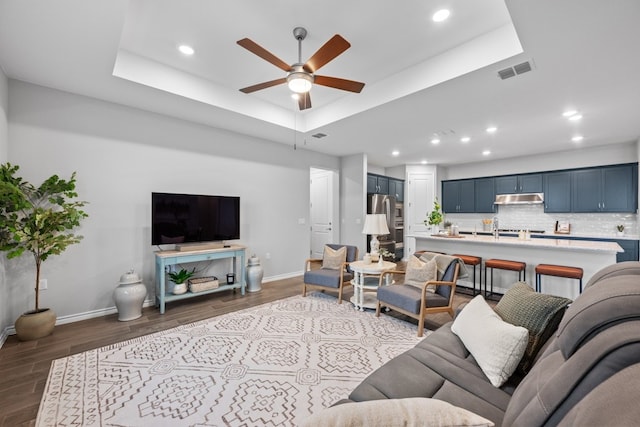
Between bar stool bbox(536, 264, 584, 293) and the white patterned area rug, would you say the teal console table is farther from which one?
bar stool bbox(536, 264, 584, 293)

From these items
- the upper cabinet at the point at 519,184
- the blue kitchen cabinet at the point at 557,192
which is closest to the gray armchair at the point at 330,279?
the upper cabinet at the point at 519,184

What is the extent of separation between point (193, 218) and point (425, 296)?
3302mm

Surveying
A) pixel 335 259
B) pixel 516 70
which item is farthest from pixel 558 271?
pixel 335 259

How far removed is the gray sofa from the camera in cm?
60

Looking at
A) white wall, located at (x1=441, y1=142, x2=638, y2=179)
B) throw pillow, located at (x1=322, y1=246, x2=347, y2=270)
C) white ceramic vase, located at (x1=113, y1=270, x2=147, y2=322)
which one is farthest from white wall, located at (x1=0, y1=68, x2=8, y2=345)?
white wall, located at (x1=441, y1=142, x2=638, y2=179)

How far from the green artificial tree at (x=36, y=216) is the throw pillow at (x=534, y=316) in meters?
4.08

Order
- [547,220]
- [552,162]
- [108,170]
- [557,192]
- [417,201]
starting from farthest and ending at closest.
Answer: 1. [417,201]
2. [547,220]
3. [552,162]
4. [557,192]
5. [108,170]

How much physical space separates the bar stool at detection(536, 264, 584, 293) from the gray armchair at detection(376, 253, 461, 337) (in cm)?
148

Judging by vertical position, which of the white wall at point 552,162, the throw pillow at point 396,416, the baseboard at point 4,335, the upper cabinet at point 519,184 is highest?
the white wall at point 552,162

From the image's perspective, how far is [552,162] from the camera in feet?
20.7

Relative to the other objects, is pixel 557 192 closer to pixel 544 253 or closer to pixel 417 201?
pixel 417 201

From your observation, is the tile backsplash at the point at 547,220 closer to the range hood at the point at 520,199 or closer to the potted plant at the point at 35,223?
the range hood at the point at 520,199

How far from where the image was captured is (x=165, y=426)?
1.72m

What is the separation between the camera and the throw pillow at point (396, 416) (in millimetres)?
678
